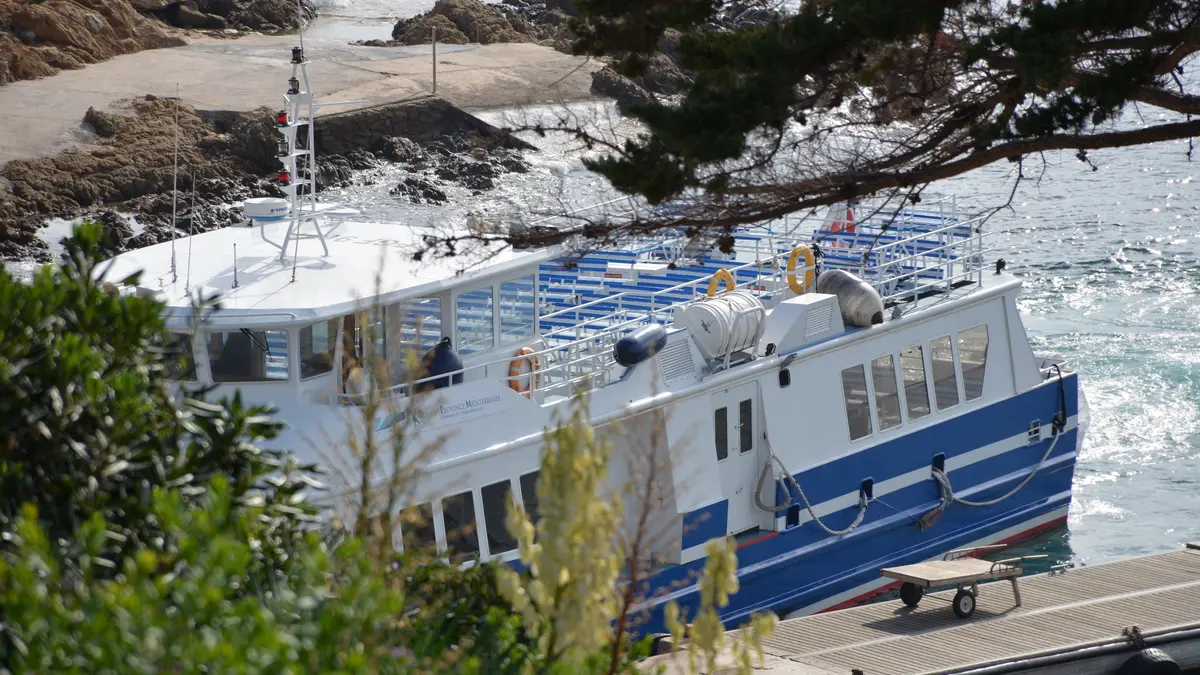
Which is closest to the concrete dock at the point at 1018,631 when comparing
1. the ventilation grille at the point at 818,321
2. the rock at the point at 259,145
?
the ventilation grille at the point at 818,321

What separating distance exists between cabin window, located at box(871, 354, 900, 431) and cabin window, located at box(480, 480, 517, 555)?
4.63 metres

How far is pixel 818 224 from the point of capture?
23750mm

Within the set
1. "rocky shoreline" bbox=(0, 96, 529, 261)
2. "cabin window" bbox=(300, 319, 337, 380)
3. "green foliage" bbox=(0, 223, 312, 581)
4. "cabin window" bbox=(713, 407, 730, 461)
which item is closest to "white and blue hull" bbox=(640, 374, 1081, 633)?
"cabin window" bbox=(713, 407, 730, 461)

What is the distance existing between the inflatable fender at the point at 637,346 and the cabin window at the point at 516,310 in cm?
101

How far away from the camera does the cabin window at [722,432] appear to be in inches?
541

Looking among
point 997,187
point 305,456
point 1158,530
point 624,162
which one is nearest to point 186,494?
point 624,162

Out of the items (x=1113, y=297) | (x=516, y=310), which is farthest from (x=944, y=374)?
(x=1113, y=297)

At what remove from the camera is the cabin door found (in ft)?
45.2

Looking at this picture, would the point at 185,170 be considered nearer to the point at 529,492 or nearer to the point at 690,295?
the point at 690,295

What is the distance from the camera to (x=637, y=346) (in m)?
12.8

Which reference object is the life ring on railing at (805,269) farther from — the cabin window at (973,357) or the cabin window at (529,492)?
the cabin window at (529,492)

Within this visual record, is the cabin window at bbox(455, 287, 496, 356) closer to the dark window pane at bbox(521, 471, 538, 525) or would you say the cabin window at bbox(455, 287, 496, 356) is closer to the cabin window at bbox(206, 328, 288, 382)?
the dark window pane at bbox(521, 471, 538, 525)

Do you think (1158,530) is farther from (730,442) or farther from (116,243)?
(116,243)

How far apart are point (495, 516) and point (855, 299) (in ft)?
15.4
